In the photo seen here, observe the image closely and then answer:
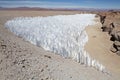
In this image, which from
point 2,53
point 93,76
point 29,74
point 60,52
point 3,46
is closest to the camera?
point 29,74

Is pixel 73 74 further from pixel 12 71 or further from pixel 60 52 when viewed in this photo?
pixel 60 52

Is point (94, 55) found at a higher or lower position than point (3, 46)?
lower

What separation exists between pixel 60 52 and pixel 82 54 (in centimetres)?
80

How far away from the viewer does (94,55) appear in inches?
365

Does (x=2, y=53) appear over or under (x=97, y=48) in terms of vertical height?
over

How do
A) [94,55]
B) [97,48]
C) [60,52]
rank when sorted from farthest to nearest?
[97,48] < [94,55] < [60,52]

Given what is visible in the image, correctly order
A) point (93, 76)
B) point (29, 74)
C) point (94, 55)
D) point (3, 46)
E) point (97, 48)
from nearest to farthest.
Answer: point (29, 74) → point (93, 76) → point (3, 46) → point (94, 55) → point (97, 48)

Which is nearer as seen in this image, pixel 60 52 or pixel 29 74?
pixel 29 74

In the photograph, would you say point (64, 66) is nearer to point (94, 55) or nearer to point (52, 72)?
point (52, 72)

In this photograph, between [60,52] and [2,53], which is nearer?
[2,53]

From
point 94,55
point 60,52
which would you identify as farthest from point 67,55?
point 94,55

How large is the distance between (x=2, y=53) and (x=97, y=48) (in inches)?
188

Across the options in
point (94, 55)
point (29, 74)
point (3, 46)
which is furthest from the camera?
point (94, 55)

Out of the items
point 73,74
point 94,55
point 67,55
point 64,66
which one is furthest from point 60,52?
point 73,74
